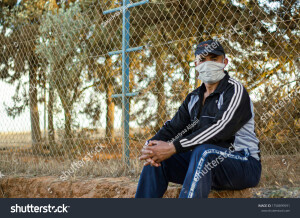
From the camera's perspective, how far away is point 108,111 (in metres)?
5.02

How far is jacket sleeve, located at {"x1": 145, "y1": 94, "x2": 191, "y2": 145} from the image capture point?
9.80ft

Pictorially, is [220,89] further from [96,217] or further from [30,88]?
[30,88]

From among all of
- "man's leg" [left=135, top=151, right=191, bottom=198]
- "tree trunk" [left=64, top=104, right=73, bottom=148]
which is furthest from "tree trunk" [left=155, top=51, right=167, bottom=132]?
"tree trunk" [left=64, top=104, right=73, bottom=148]

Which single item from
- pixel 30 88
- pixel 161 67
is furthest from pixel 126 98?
pixel 30 88

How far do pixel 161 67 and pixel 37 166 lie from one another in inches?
92.5

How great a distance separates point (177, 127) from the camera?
301cm

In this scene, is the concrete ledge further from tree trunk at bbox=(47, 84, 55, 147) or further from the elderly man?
tree trunk at bbox=(47, 84, 55, 147)

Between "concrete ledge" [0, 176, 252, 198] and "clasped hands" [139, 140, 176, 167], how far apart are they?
1.55ft

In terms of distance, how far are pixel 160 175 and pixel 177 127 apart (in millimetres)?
518

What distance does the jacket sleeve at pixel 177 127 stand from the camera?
2988 mm

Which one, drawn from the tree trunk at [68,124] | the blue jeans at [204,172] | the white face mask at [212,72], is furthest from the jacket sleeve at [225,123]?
the tree trunk at [68,124]

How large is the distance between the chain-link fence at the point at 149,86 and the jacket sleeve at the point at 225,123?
0.80 metres

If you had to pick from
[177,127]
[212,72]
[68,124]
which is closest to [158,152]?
[177,127]

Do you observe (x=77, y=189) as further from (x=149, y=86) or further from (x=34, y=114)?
(x=34, y=114)
